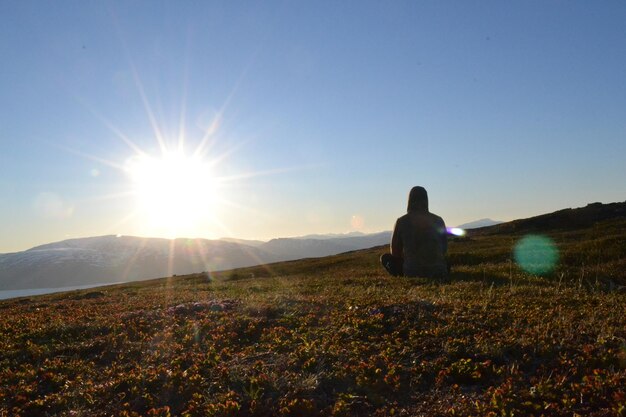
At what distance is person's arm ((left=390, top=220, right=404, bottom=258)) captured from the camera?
18.6 metres

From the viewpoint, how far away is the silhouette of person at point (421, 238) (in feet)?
58.9

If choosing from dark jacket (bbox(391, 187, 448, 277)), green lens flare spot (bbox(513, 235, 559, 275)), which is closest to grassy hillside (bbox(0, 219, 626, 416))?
dark jacket (bbox(391, 187, 448, 277))

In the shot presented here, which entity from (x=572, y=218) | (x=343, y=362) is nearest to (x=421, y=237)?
(x=343, y=362)

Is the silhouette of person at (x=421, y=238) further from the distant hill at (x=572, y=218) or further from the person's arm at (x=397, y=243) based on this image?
the distant hill at (x=572, y=218)

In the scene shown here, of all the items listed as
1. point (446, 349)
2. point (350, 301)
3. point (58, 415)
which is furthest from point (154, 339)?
point (446, 349)

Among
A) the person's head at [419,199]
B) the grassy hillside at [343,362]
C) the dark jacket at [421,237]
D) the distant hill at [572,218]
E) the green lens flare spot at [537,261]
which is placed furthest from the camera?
the distant hill at [572,218]

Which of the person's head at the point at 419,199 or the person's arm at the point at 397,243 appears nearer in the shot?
the person's head at the point at 419,199

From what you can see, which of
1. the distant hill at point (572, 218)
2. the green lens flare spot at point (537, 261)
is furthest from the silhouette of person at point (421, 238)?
the distant hill at point (572, 218)

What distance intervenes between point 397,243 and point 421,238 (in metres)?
1.31

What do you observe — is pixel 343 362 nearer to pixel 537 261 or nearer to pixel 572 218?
pixel 537 261

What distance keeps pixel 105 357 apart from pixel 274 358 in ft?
13.1

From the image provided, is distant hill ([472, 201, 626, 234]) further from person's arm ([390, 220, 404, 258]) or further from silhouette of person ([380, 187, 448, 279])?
silhouette of person ([380, 187, 448, 279])

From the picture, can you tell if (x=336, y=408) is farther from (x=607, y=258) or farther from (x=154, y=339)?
(x=607, y=258)

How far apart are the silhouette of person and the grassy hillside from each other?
6.44 m
